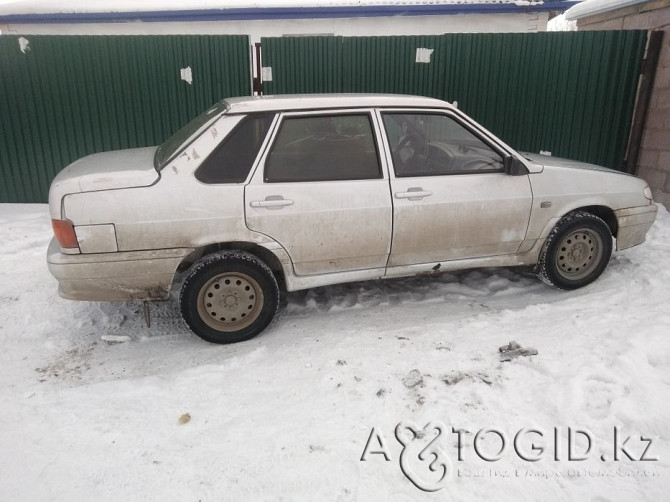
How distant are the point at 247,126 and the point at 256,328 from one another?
147cm

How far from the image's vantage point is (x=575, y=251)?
4555 millimetres

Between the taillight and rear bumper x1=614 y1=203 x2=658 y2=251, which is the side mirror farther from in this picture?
the taillight

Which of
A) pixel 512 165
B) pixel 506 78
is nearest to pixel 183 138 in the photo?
pixel 512 165

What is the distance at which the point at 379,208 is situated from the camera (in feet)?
12.8

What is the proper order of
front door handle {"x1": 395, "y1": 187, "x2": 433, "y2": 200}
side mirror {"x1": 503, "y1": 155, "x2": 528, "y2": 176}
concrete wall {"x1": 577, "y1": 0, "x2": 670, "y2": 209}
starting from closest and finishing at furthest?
front door handle {"x1": 395, "y1": 187, "x2": 433, "y2": 200}
side mirror {"x1": 503, "y1": 155, "x2": 528, "y2": 176}
concrete wall {"x1": 577, "y1": 0, "x2": 670, "y2": 209}

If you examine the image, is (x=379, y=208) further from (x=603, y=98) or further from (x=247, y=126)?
(x=603, y=98)

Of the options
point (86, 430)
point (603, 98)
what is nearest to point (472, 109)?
point (603, 98)

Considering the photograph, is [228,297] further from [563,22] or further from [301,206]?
[563,22]

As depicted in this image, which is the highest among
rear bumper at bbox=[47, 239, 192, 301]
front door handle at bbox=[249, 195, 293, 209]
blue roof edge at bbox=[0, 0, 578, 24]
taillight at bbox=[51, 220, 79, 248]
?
blue roof edge at bbox=[0, 0, 578, 24]

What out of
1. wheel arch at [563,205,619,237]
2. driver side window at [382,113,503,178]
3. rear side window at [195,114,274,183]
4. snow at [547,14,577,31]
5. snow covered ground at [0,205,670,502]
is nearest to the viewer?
snow covered ground at [0,205,670,502]

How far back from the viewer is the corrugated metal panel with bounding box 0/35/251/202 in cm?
703

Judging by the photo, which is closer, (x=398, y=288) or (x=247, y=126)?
(x=247, y=126)

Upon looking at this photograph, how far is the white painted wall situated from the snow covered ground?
27.9 feet

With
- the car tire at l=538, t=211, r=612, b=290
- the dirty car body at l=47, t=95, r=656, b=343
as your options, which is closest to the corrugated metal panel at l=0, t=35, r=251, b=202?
the dirty car body at l=47, t=95, r=656, b=343
